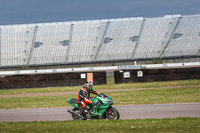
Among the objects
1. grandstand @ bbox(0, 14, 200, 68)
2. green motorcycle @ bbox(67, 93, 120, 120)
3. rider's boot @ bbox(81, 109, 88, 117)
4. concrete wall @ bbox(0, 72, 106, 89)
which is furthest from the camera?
grandstand @ bbox(0, 14, 200, 68)

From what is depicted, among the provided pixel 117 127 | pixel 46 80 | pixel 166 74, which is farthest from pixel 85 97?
pixel 46 80

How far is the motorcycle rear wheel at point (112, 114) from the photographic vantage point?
496 inches

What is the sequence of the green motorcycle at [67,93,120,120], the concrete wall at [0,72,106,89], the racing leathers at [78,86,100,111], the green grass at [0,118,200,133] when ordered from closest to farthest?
the green grass at [0,118,200,133]
the green motorcycle at [67,93,120,120]
the racing leathers at [78,86,100,111]
the concrete wall at [0,72,106,89]

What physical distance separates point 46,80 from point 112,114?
25.0 metres

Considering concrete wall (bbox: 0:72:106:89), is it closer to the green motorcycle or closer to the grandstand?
the green motorcycle

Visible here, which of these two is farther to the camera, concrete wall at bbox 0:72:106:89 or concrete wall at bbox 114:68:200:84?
concrete wall at bbox 0:72:106:89

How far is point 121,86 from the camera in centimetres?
3275

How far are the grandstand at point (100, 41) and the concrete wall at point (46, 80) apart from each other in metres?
27.8

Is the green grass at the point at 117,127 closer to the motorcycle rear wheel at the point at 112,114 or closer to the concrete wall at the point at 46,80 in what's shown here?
the motorcycle rear wheel at the point at 112,114

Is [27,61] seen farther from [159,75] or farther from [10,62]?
[159,75]

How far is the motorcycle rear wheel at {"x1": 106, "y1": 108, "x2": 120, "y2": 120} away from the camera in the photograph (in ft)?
41.3

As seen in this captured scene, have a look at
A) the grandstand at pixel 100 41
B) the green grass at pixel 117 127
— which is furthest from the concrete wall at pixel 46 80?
the grandstand at pixel 100 41

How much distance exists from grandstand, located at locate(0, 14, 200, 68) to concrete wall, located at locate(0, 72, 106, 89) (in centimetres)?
2781

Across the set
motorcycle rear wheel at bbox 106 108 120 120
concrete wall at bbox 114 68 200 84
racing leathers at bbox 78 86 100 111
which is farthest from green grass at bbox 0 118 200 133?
concrete wall at bbox 114 68 200 84
